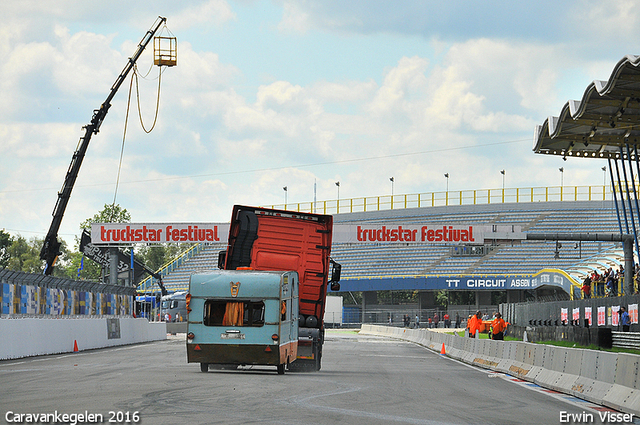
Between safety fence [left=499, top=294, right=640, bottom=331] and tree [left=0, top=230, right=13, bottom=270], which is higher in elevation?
tree [left=0, top=230, right=13, bottom=270]

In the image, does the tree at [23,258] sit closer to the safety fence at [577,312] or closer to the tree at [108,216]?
Result: the tree at [108,216]

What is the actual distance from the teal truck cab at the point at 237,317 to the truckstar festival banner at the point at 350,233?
31.0 metres

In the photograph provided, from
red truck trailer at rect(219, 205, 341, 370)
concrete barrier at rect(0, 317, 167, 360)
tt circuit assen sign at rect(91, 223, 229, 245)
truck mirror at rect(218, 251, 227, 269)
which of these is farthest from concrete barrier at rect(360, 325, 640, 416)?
tt circuit assen sign at rect(91, 223, 229, 245)

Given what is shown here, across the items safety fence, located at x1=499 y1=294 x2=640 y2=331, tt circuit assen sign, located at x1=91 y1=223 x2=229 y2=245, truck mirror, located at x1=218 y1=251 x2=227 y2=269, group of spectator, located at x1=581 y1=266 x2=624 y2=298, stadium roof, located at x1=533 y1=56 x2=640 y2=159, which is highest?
stadium roof, located at x1=533 y1=56 x2=640 y2=159

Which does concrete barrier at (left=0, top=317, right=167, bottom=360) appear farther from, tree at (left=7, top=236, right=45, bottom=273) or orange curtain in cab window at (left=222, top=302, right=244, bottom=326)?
tree at (left=7, top=236, right=45, bottom=273)

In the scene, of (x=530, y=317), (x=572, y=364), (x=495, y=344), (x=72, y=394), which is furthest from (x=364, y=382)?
(x=530, y=317)

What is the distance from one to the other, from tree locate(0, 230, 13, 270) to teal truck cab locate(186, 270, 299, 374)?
366 feet

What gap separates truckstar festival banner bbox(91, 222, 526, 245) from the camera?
50594mm

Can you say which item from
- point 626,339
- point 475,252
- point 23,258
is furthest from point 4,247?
point 626,339

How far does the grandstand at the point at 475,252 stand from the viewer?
71.8 m

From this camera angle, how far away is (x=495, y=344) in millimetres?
25438

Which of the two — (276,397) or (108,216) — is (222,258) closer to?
(276,397)

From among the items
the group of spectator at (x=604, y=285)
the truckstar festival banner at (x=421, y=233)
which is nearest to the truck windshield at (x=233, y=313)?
the group of spectator at (x=604, y=285)

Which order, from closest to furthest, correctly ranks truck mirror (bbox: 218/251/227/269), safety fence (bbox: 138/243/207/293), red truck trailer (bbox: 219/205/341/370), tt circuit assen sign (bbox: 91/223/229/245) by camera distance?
red truck trailer (bbox: 219/205/341/370) → truck mirror (bbox: 218/251/227/269) → tt circuit assen sign (bbox: 91/223/229/245) → safety fence (bbox: 138/243/207/293)
